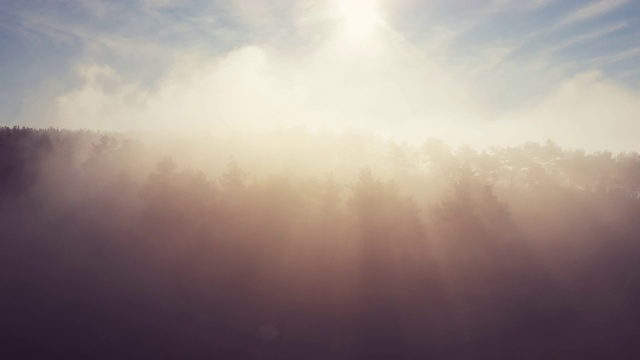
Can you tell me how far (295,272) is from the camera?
48250 mm

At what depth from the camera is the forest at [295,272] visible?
133 ft

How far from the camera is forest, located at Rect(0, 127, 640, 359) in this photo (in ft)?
133

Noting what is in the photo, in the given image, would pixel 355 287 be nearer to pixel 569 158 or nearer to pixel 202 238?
pixel 202 238

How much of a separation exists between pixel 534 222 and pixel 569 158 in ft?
86.4

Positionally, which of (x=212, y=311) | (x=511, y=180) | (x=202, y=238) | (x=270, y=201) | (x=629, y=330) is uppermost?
(x=511, y=180)

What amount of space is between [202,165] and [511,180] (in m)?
60.0

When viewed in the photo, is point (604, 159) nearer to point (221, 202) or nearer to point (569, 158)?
point (569, 158)

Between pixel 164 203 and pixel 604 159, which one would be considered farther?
pixel 604 159

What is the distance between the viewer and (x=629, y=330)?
4419cm

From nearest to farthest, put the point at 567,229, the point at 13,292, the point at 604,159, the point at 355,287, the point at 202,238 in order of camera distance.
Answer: the point at 13,292 → the point at 355,287 → the point at 202,238 → the point at 567,229 → the point at 604,159

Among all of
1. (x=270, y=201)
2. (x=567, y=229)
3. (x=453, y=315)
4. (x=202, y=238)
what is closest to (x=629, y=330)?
(x=453, y=315)

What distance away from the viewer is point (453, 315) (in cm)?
4588

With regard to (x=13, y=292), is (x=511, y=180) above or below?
above

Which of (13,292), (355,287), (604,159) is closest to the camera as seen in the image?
(13,292)
